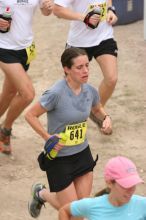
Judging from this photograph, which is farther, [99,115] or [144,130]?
[144,130]

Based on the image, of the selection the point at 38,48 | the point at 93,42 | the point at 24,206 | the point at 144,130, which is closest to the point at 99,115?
the point at 24,206

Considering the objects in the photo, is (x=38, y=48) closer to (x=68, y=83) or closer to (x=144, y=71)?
(x=144, y=71)

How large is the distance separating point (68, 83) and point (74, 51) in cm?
26

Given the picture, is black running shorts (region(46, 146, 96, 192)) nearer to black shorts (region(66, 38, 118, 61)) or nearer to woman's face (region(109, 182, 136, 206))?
woman's face (region(109, 182, 136, 206))

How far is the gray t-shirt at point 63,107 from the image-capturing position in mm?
5566

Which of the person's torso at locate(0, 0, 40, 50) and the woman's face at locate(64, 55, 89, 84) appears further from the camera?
the person's torso at locate(0, 0, 40, 50)

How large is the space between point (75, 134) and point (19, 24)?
1.80 metres

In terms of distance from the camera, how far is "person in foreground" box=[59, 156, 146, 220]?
4250mm

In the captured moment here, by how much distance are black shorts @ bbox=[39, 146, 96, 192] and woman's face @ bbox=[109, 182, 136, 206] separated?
4.34 feet

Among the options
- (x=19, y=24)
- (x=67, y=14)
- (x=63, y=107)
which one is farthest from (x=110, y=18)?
(x=63, y=107)

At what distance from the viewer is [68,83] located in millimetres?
5652

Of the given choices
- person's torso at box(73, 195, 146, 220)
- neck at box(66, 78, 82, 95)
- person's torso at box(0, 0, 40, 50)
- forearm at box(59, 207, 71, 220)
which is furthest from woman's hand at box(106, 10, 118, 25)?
person's torso at box(73, 195, 146, 220)

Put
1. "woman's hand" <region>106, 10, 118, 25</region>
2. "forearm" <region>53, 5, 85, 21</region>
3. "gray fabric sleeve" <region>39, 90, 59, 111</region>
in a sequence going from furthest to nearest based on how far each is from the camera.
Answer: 1. "woman's hand" <region>106, 10, 118, 25</region>
2. "forearm" <region>53, 5, 85, 21</region>
3. "gray fabric sleeve" <region>39, 90, 59, 111</region>

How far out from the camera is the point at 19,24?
22.9 feet
